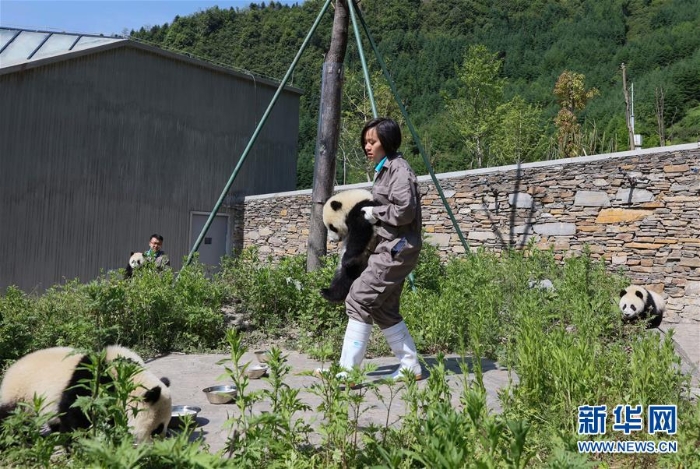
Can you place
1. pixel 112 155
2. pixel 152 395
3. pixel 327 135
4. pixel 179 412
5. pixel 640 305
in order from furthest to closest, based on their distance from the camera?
1. pixel 112 155
2. pixel 327 135
3. pixel 640 305
4. pixel 179 412
5. pixel 152 395

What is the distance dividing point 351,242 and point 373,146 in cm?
74

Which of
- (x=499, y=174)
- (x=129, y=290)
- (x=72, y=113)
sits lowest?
(x=129, y=290)

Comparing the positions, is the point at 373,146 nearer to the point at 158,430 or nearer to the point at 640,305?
the point at 158,430

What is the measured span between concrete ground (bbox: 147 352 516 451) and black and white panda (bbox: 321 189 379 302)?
0.62 metres

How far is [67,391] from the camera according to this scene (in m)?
2.87

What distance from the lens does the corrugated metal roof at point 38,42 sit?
13438 mm

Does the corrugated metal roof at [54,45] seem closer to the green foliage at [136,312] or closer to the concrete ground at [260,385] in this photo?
the green foliage at [136,312]

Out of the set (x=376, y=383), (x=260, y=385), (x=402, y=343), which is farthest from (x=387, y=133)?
(x=260, y=385)

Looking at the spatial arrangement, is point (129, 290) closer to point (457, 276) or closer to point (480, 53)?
point (457, 276)

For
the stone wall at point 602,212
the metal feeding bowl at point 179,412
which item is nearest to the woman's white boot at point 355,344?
the metal feeding bowl at point 179,412

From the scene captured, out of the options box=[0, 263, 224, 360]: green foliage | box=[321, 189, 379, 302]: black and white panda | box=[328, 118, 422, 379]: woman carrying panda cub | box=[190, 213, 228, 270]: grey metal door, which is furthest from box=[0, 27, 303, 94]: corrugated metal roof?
box=[328, 118, 422, 379]: woman carrying panda cub

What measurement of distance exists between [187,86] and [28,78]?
3978mm

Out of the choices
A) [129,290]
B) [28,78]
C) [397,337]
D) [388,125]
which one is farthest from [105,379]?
[28,78]

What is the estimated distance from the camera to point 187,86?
14.9 m
